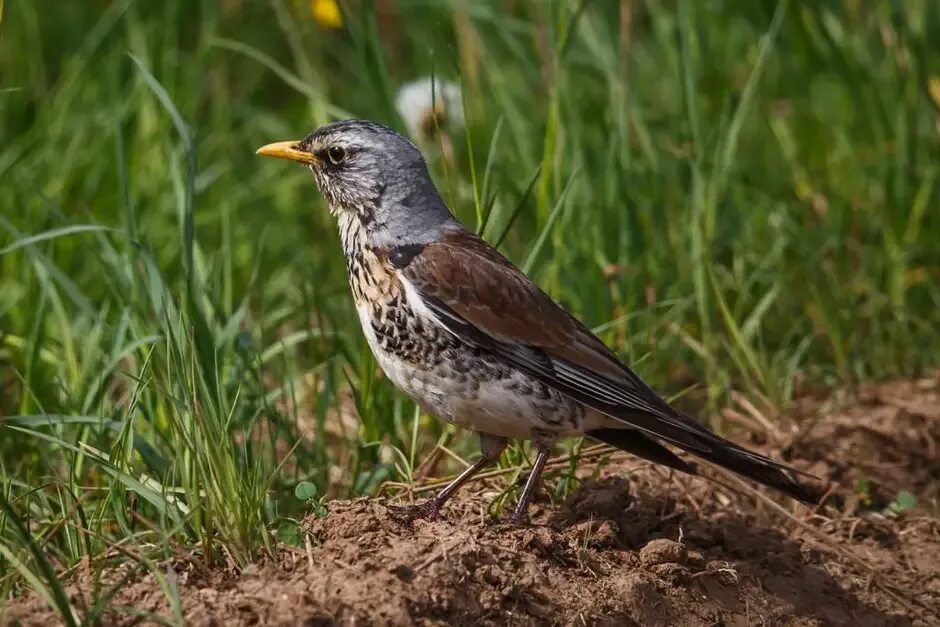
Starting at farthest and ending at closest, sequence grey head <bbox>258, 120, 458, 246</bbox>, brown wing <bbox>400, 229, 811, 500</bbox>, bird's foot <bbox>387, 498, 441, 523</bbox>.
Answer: grey head <bbox>258, 120, 458, 246</bbox>
brown wing <bbox>400, 229, 811, 500</bbox>
bird's foot <bbox>387, 498, 441, 523</bbox>

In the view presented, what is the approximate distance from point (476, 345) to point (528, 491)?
449 mm

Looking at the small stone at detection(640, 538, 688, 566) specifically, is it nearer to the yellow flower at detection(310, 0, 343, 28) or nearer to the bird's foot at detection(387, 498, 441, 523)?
the bird's foot at detection(387, 498, 441, 523)

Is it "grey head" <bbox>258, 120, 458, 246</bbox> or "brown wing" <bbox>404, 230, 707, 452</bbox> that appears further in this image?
"grey head" <bbox>258, 120, 458, 246</bbox>

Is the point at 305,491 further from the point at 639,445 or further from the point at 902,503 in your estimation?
the point at 902,503

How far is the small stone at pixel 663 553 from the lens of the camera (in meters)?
4.04

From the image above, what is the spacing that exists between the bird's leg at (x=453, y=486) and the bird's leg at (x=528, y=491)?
17cm

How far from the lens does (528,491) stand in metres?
4.20

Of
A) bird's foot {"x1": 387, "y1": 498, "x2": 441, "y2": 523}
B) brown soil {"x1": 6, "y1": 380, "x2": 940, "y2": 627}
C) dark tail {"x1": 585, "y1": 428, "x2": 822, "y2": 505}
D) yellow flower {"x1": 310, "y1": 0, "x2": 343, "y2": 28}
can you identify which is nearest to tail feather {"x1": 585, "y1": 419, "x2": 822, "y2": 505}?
dark tail {"x1": 585, "y1": 428, "x2": 822, "y2": 505}

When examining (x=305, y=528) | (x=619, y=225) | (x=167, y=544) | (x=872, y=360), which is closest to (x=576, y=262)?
(x=619, y=225)

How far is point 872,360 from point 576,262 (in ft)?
4.06

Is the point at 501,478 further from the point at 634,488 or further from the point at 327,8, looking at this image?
the point at 327,8

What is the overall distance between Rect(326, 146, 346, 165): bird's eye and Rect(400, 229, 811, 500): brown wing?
0.46 meters

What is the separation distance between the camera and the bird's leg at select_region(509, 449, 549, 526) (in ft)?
13.6

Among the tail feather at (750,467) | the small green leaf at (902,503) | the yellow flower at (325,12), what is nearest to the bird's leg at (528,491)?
the tail feather at (750,467)
